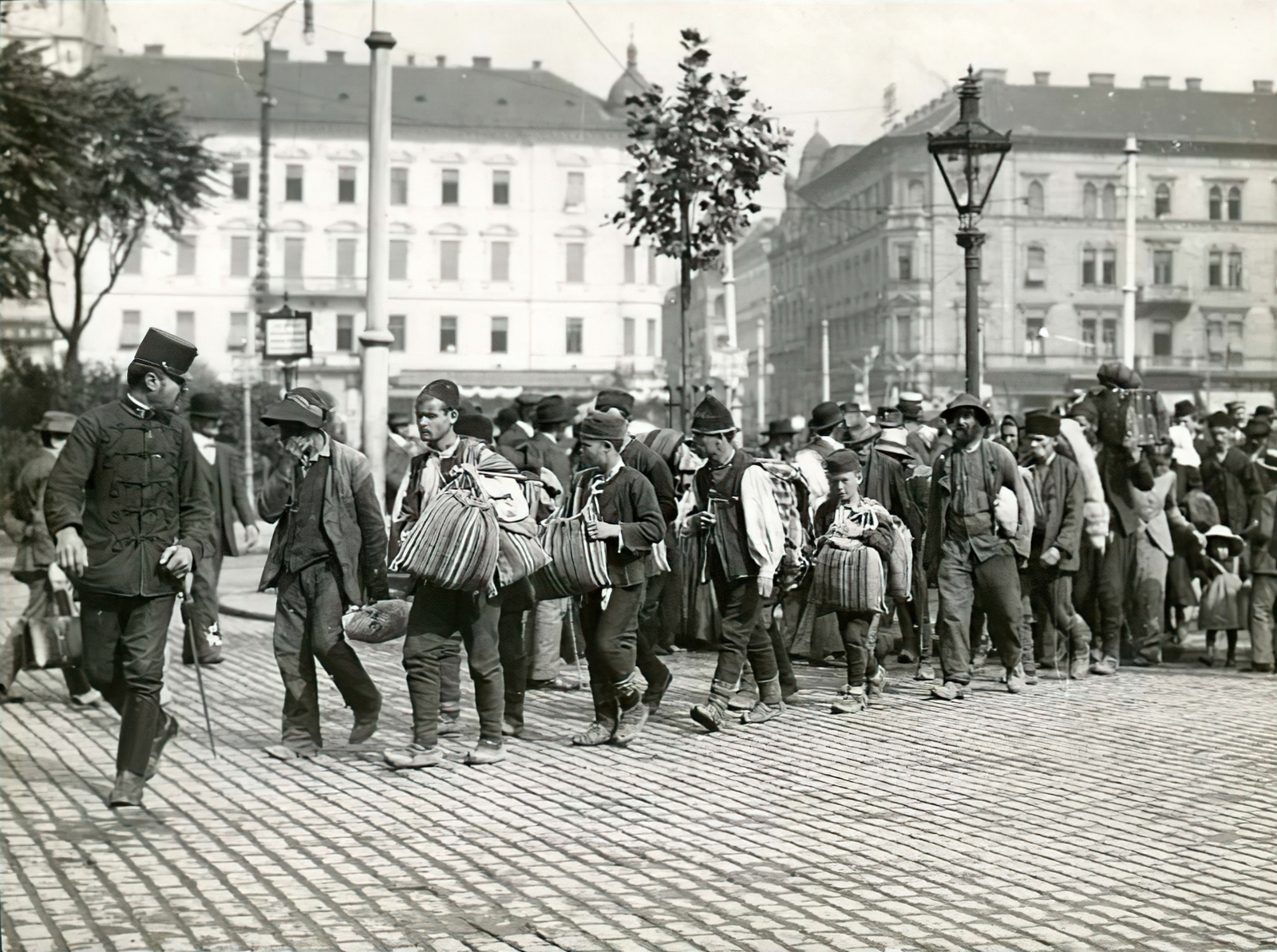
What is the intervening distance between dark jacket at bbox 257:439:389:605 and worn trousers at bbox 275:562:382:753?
0.09m

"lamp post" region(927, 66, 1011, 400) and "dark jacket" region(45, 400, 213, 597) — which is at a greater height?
"lamp post" region(927, 66, 1011, 400)

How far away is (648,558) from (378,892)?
3912 millimetres

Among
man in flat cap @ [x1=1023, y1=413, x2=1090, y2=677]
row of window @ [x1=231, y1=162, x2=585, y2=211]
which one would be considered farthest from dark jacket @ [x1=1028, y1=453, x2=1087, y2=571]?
row of window @ [x1=231, y1=162, x2=585, y2=211]

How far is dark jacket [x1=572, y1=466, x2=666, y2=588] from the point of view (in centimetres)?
948

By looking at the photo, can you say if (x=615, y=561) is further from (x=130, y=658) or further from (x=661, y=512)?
(x=130, y=658)

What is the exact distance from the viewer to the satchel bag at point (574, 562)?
9461 millimetres

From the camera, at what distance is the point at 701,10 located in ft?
51.8

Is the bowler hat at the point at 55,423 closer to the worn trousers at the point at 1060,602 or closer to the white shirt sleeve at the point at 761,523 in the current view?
the white shirt sleeve at the point at 761,523

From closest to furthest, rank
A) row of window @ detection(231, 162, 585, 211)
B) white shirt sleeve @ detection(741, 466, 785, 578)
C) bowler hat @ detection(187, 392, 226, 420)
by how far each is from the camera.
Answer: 1. white shirt sleeve @ detection(741, 466, 785, 578)
2. bowler hat @ detection(187, 392, 226, 420)
3. row of window @ detection(231, 162, 585, 211)

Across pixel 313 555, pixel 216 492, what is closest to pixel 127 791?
pixel 313 555

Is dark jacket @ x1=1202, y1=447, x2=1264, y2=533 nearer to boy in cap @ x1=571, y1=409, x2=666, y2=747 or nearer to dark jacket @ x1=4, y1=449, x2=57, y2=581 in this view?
boy in cap @ x1=571, y1=409, x2=666, y2=747

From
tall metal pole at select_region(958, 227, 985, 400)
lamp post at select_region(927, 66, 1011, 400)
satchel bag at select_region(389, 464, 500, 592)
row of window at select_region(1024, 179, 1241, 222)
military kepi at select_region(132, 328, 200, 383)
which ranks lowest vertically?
satchel bag at select_region(389, 464, 500, 592)

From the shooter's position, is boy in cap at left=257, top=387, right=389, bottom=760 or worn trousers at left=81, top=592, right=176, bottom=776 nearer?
worn trousers at left=81, top=592, right=176, bottom=776

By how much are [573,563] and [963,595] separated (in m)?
3.15
